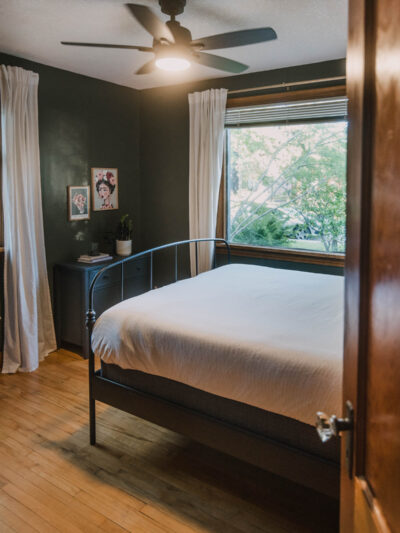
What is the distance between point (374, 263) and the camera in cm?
72

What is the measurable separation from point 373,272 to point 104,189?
4058mm

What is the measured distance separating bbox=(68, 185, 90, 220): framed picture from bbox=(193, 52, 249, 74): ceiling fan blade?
1891 mm

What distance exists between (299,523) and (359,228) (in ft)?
5.46

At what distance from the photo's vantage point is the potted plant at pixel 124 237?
4477 mm

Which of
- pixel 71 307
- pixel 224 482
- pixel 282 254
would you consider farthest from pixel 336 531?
pixel 71 307

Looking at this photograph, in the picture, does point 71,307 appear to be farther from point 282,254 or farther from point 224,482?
point 224,482

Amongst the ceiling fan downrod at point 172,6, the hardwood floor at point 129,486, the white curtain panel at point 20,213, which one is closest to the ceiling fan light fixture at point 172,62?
the ceiling fan downrod at point 172,6

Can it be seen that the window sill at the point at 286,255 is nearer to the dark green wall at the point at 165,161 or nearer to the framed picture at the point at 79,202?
the dark green wall at the point at 165,161

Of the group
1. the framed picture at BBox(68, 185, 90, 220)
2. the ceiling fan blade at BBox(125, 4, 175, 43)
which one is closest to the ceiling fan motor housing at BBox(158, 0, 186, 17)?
the ceiling fan blade at BBox(125, 4, 175, 43)

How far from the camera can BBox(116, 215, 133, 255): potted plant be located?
4.48 meters

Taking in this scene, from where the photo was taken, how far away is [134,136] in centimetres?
482

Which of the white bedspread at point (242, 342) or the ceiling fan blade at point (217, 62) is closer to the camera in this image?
the white bedspread at point (242, 342)

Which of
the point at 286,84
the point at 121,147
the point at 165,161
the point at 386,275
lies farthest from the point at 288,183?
the point at 386,275

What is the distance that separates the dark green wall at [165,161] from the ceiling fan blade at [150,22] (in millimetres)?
1931
